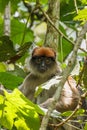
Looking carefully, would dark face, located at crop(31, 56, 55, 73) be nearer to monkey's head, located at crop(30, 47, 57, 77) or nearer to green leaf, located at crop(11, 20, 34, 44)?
monkey's head, located at crop(30, 47, 57, 77)

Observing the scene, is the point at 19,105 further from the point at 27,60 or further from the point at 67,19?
the point at 27,60

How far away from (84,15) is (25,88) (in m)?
2.94

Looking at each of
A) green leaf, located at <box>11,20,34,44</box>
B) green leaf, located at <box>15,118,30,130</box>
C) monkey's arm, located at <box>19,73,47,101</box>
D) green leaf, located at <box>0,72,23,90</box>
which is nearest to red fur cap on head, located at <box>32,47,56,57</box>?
green leaf, located at <box>11,20,34,44</box>

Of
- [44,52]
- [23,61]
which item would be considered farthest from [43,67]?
[44,52]

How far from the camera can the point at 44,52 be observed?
14.6 ft

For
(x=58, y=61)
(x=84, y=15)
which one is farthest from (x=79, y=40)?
(x=58, y=61)

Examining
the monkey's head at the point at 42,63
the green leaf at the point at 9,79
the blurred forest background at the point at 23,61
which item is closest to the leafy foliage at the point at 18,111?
the blurred forest background at the point at 23,61

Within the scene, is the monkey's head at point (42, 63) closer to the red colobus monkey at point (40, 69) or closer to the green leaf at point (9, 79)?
the red colobus monkey at point (40, 69)

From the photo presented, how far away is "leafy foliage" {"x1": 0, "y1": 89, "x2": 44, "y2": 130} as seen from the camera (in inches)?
84.0

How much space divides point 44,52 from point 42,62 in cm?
36

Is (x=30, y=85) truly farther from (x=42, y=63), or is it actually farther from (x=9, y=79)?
(x=9, y=79)

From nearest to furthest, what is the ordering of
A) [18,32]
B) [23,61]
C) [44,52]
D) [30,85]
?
[44,52] < [18,32] < [23,61] < [30,85]

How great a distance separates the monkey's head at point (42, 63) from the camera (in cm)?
464

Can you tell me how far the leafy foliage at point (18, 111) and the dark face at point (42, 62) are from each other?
91.9 inches
